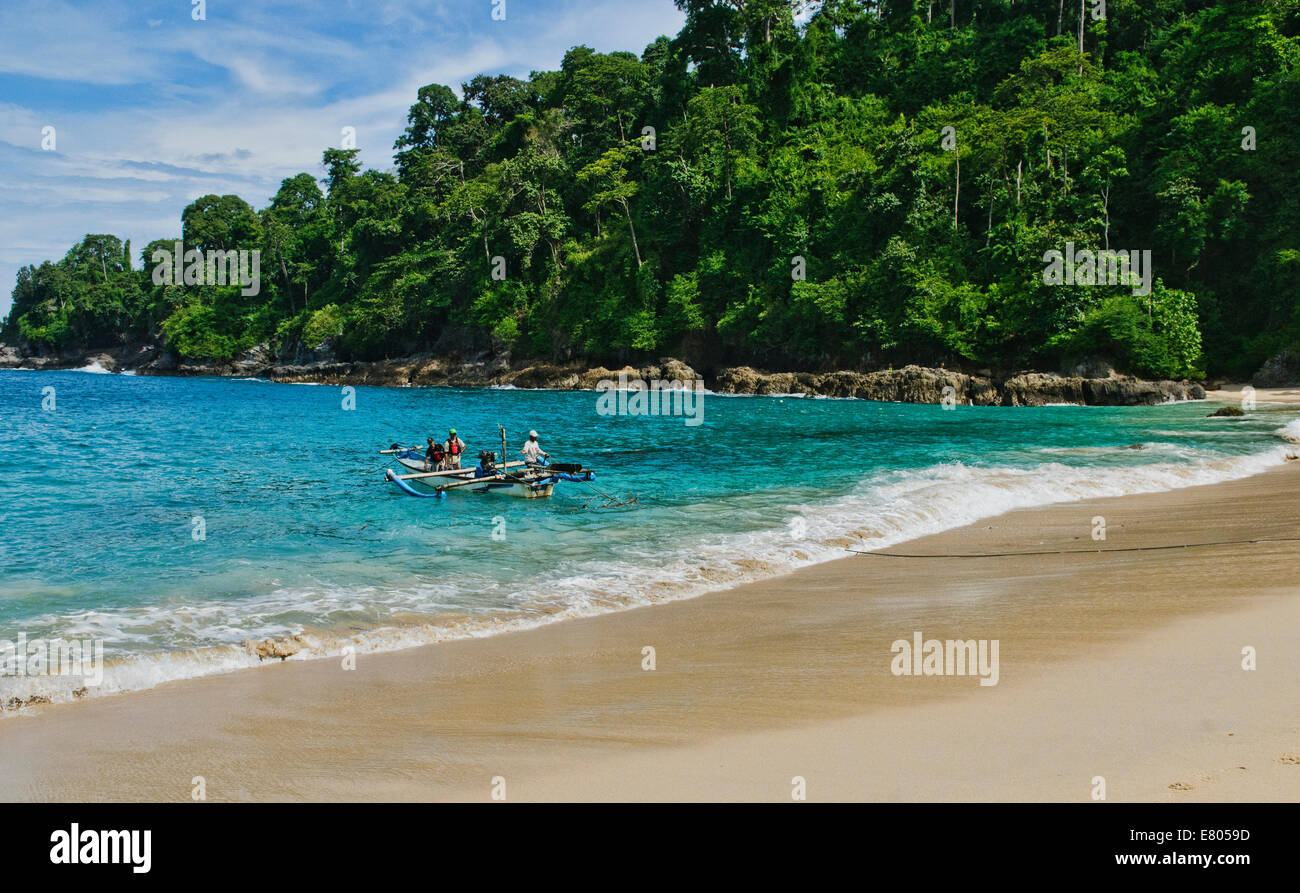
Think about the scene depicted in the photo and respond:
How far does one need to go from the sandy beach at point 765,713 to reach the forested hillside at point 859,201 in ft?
133

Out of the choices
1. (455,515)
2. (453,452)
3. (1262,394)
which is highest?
(1262,394)

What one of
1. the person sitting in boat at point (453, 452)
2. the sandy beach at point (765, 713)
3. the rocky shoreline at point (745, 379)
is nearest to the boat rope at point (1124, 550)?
the sandy beach at point (765, 713)

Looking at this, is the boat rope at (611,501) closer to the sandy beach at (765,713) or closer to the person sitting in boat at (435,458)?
the person sitting in boat at (435,458)

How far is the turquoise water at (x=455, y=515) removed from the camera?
875 cm

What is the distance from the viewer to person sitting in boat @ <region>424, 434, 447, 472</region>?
61.2 feet

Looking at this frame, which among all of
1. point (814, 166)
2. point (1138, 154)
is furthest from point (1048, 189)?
point (814, 166)

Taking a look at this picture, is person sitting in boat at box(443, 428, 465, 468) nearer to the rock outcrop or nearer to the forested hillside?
the rock outcrop

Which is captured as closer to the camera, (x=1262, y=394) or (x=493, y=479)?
(x=493, y=479)

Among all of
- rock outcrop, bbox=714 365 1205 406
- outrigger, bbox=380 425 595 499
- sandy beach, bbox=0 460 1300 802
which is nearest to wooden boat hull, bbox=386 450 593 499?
outrigger, bbox=380 425 595 499

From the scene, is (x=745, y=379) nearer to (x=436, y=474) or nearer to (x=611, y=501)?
(x=436, y=474)

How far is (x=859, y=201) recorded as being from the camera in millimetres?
54000

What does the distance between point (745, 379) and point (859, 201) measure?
14.3 meters

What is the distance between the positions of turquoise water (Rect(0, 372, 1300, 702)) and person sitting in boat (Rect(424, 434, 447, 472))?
1.31 metres

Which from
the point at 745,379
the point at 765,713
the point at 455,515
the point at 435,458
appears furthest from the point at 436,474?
the point at 745,379
